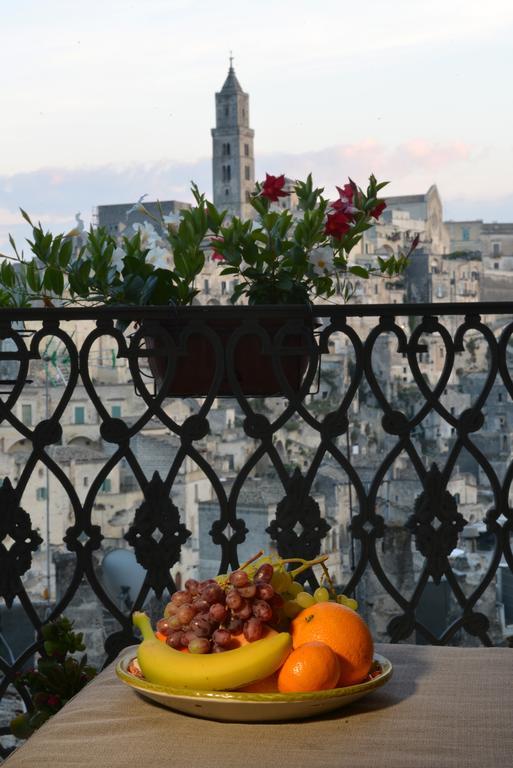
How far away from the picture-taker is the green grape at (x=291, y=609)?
1366 millimetres

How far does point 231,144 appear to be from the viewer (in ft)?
261

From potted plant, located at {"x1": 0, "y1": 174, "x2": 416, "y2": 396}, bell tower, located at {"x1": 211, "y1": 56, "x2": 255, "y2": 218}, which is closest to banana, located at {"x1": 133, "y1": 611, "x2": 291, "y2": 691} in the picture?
potted plant, located at {"x1": 0, "y1": 174, "x2": 416, "y2": 396}

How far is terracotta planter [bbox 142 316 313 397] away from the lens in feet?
6.82

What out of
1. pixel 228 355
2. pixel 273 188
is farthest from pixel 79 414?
pixel 228 355

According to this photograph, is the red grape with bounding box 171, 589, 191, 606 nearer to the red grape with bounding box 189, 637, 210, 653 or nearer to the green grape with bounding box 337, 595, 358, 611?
the red grape with bounding box 189, 637, 210, 653

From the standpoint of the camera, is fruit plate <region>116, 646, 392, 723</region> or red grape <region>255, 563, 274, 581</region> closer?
fruit plate <region>116, 646, 392, 723</region>

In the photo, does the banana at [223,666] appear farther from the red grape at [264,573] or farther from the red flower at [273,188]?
the red flower at [273,188]

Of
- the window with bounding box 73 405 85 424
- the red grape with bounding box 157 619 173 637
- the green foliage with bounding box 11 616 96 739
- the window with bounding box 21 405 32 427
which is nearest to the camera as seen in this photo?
the red grape with bounding box 157 619 173 637

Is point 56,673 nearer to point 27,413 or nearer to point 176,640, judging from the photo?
point 176,640

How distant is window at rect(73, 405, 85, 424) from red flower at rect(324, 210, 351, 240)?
101 ft

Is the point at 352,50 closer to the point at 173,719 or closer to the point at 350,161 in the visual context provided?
the point at 350,161

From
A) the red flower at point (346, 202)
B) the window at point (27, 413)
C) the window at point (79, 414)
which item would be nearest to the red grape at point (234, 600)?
the red flower at point (346, 202)

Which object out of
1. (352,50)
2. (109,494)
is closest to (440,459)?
(109,494)

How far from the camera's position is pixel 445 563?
2.12m
